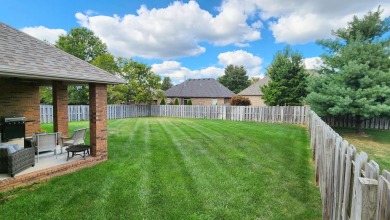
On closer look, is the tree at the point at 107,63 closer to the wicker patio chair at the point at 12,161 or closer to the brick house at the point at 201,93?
the brick house at the point at 201,93

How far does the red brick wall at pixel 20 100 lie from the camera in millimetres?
9203

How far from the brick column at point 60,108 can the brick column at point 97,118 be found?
3711 mm

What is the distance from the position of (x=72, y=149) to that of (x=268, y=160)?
6266 millimetres

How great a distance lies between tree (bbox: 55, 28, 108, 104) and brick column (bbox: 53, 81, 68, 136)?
892 inches

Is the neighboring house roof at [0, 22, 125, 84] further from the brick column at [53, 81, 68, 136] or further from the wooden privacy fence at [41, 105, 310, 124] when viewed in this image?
the wooden privacy fence at [41, 105, 310, 124]

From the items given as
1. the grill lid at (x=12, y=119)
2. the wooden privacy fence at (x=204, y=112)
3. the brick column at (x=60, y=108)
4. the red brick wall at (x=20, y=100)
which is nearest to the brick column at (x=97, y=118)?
the brick column at (x=60, y=108)

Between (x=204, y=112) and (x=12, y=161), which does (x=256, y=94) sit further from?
(x=12, y=161)

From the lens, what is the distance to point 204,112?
26031mm

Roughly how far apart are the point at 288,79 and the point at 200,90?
15.5m

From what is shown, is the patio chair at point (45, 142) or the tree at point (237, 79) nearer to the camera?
the patio chair at point (45, 142)

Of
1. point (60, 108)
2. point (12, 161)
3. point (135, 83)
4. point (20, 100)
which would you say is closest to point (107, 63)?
point (135, 83)

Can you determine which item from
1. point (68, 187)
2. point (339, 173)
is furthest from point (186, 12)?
point (339, 173)

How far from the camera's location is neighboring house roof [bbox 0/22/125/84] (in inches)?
217

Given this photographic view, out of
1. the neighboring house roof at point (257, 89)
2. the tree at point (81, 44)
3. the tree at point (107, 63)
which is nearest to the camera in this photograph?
the tree at point (107, 63)
